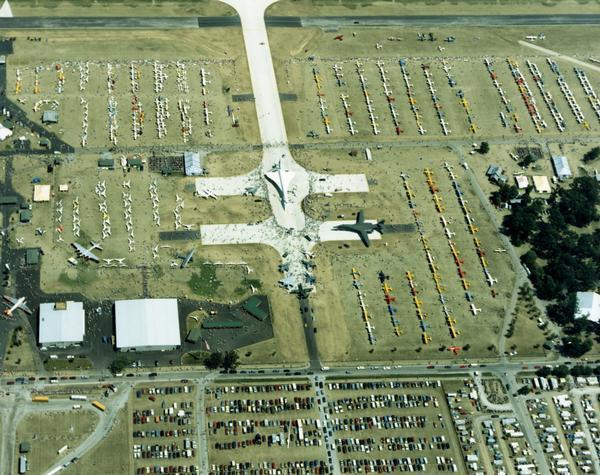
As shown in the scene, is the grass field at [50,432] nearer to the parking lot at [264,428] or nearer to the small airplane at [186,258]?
the parking lot at [264,428]

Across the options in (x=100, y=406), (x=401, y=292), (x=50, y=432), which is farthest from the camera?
(x=401, y=292)

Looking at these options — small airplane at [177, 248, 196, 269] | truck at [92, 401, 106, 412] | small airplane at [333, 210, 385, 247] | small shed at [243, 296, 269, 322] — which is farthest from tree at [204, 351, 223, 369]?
small airplane at [333, 210, 385, 247]

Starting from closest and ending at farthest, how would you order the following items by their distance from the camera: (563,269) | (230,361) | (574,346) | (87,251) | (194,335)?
(230,361) → (194,335) → (574,346) → (87,251) → (563,269)

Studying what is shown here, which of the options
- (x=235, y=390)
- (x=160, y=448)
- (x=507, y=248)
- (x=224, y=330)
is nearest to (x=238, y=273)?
(x=224, y=330)

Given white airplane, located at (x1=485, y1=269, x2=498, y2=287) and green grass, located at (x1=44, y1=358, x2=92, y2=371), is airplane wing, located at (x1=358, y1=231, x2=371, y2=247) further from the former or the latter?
green grass, located at (x1=44, y1=358, x2=92, y2=371)

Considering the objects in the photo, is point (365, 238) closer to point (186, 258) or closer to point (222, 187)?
point (222, 187)

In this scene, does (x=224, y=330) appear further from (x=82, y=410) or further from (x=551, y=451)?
(x=551, y=451)

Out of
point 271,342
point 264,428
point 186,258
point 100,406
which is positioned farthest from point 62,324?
point 264,428
